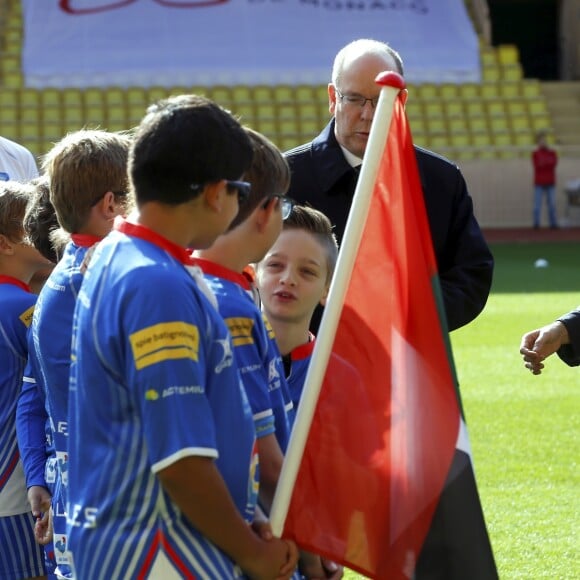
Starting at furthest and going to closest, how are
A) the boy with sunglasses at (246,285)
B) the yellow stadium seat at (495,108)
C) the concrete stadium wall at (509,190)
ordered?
the yellow stadium seat at (495,108), the concrete stadium wall at (509,190), the boy with sunglasses at (246,285)

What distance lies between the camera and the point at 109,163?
3.18 meters

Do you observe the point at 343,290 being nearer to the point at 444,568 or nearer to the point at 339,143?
the point at 444,568

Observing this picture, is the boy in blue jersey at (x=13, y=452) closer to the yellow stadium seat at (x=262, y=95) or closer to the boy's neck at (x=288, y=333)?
the boy's neck at (x=288, y=333)

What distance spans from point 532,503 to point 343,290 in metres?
4.25

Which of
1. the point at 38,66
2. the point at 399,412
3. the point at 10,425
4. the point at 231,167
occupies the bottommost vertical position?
the point at 38,66

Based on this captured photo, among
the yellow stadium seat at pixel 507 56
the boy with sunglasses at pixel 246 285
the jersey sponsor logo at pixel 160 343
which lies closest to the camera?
the jersey sponsor logo at pixel 160 343

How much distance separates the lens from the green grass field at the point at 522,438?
583cm

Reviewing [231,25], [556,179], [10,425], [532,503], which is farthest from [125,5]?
[10,425]

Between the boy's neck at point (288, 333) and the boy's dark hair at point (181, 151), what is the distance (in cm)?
111

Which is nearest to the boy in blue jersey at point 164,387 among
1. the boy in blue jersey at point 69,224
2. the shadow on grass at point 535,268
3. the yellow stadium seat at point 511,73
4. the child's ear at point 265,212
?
the child's ear at point 265,212

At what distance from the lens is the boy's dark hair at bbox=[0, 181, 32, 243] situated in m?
4.09

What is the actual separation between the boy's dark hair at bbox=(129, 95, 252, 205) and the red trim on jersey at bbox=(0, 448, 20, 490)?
1.82 meters

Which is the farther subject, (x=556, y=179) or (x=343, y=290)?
(x=556, y=179)

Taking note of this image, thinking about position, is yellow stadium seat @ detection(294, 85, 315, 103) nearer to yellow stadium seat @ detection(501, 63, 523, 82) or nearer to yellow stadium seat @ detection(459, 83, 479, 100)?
yellow stadium seat @ detection(459, 83, 479, 100)
